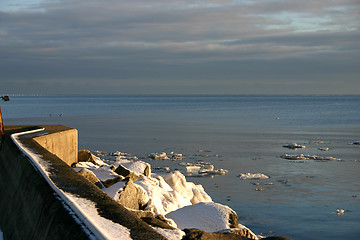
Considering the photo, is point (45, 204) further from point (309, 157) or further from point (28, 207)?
point (309, 157)

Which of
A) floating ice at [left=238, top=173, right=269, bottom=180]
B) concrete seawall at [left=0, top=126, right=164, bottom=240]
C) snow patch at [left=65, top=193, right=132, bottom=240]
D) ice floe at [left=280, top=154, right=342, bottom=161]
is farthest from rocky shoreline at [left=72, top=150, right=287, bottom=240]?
ice floe at [left=280, top=154, right=342, bottom=161]

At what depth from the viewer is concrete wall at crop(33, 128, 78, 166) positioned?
10.1m

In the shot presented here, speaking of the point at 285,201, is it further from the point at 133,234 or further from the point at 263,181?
the point at 133,234

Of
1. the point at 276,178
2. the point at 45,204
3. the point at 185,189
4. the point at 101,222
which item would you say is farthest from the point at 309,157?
the point at 101,222

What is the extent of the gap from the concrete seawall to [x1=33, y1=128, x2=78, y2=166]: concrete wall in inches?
67.7

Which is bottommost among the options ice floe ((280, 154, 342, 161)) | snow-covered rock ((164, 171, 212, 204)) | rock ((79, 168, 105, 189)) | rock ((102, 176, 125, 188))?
ice floe ((280, 154, 342, 161))

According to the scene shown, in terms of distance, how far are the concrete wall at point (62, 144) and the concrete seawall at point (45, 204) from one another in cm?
172

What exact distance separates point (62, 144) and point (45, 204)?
6644mm

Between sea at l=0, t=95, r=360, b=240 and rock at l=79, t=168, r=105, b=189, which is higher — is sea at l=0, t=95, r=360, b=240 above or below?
below

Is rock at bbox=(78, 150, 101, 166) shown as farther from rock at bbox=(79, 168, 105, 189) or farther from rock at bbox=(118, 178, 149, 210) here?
rock at bbox=(118, 178, 149, 210)

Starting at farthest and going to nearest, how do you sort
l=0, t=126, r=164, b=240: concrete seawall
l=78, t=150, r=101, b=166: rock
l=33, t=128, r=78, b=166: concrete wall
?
l=78, t=150, r=101, b=166: rock < l=33, t=128, r=78, b=166: concrete wall < l=0, t=126, r=164, b=240: concrete seawall

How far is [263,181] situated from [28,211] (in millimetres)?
9967

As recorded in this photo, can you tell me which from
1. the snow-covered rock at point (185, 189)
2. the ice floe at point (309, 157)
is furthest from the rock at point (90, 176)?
the ice floe at point (309, 157)

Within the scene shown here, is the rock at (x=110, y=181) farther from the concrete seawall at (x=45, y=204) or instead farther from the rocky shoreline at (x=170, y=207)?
the concrete seawall at (x=45, y=204)
